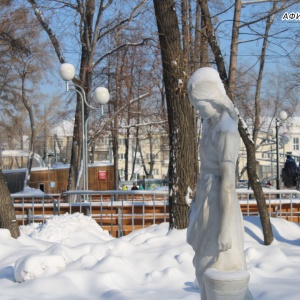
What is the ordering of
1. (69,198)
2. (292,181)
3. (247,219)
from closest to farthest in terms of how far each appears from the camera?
1. (247,219)
2. (69,198)
3. (292,181)

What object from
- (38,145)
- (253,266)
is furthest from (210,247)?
(38,145)

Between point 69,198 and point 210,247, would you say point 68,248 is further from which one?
point 69,198

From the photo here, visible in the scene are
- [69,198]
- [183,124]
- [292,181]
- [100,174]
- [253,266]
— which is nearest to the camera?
[253,266]

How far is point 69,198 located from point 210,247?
1139 centimetres

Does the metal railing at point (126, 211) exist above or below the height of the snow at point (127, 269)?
above

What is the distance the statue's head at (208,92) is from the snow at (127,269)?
10.7 ft

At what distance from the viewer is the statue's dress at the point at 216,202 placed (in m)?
4.57

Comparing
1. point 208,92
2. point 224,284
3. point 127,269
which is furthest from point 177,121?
point 224,284

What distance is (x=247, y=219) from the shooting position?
39.1 feet

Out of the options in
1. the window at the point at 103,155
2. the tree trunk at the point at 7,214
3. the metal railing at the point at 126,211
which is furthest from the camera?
the window at the point at 103,155

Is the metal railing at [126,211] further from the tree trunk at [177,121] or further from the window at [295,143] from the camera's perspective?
the window at [295,143]

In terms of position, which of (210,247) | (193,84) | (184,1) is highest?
(184,1)

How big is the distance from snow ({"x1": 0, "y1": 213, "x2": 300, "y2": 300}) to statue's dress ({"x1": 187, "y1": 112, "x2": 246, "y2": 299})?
8.85 feet

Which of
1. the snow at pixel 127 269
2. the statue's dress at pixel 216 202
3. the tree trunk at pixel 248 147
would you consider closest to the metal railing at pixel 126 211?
the snow at pixel 127 269
